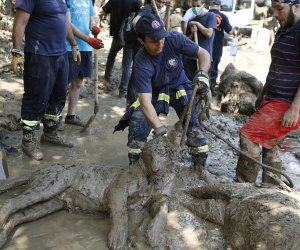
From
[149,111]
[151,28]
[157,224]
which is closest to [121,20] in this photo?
[151,28]

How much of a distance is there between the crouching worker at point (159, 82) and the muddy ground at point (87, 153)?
2.65ft

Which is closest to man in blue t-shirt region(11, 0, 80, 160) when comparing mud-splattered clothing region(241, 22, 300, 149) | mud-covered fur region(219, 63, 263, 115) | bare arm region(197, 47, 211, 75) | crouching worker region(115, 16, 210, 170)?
crouching worker region(115, 16, 210, 170)

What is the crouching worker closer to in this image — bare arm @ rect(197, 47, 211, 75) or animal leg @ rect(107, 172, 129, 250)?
bare arm @ rect(197, 47, 211, 75)

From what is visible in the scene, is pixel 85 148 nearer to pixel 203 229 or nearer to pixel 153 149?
pixel 153 149

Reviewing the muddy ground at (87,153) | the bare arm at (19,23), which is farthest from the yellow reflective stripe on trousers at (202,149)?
the bare arm at (19,23)

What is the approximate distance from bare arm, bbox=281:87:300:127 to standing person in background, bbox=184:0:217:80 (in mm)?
3181

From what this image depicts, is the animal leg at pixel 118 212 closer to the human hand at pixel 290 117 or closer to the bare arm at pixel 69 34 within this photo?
the human hand at pixel 290 117

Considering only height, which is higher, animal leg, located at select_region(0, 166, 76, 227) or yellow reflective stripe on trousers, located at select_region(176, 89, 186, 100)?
yellow reflective stripe on trousers, located at select_region(176, 89, 186, 100)

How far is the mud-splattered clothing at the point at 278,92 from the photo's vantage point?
142 inches

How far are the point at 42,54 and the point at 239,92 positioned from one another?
441 cm

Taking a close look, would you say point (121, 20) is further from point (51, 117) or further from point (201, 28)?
point (51, 117)

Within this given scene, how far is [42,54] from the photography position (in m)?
4.30

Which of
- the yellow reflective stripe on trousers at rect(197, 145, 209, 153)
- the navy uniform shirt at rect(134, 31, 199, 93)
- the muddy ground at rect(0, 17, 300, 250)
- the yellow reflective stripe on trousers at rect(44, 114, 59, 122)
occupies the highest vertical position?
the navy uniform shirt at rect(134, 31, 199, 93)

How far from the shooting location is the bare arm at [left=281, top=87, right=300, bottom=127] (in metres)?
3.63
